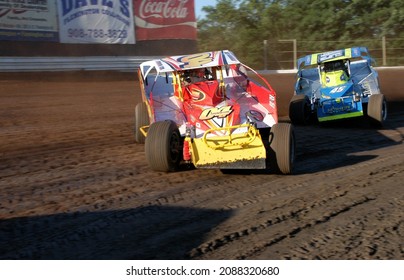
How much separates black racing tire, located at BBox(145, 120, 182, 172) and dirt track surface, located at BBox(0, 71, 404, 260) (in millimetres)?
161

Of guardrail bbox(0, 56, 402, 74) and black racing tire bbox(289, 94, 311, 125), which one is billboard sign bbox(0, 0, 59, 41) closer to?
guardrail bbox(0, 56, 402, 74)

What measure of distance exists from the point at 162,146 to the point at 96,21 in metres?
17.3

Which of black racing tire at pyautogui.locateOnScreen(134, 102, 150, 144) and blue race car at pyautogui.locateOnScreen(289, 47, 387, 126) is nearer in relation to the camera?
black racing tire at pyautogui.locateOnScreen(134, 102, 150, 144)

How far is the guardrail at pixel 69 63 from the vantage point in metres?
19.8

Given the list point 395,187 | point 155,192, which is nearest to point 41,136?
point 155,192

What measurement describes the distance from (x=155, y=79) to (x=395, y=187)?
13.2 feet

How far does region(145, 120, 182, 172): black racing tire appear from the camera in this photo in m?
6.90

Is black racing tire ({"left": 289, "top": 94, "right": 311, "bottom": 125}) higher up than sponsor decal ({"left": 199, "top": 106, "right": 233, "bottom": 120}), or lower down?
lower down

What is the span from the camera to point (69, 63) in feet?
70.9

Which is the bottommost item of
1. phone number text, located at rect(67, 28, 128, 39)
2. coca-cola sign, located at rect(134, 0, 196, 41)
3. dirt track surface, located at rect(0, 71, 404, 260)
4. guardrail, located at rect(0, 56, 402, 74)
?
dirt track surface, located at rect(0, 71, 404, 260)

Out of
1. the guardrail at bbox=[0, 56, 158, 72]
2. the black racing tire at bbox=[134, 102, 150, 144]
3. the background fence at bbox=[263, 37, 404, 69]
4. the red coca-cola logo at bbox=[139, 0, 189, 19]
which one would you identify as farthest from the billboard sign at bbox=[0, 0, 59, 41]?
the background fence at bbox=[263, 37, 404, 69]

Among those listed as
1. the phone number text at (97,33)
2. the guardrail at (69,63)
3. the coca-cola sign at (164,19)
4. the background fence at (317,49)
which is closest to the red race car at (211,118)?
the guardrail at (69,63)

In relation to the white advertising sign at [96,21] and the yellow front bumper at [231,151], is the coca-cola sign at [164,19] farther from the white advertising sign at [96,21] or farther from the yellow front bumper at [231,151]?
the yellow front bumper at [231,151]
